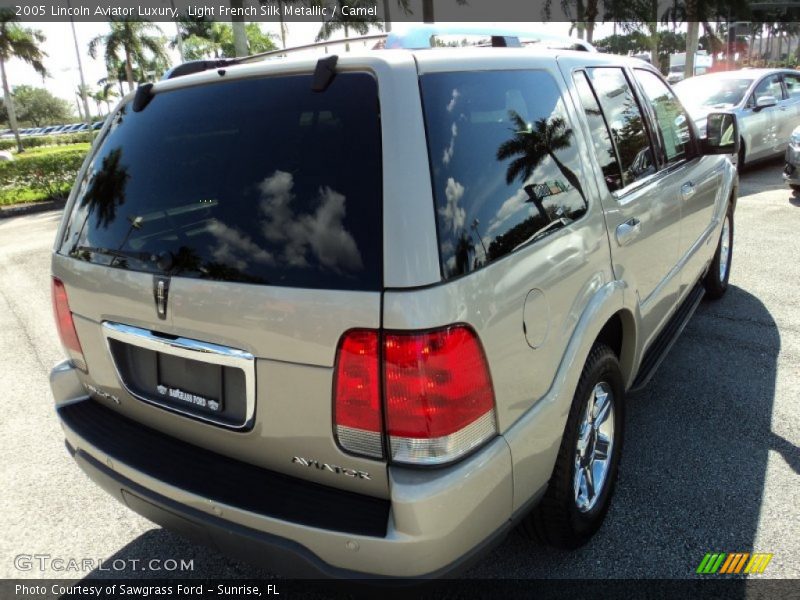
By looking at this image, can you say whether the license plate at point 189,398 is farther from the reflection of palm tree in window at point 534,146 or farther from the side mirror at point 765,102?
the side mirror at point 765,102

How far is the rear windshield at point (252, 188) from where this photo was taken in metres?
1.71

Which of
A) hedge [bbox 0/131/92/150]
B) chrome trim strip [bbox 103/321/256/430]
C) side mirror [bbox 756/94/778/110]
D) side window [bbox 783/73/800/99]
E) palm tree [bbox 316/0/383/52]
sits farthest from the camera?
hedge [bbox 0/131/92/150]

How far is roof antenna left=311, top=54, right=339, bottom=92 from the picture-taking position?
1.82 m

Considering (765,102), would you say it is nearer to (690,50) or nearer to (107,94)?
(690,50)

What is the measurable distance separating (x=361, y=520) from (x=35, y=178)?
16.4 metres

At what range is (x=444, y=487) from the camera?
166 centimetres

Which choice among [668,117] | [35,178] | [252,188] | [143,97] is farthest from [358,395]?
[35,178]

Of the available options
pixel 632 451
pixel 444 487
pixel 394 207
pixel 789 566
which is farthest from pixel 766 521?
pixel 394 207

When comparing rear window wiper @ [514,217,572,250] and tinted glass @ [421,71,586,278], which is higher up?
tinted glass @ [421,71,586,278]

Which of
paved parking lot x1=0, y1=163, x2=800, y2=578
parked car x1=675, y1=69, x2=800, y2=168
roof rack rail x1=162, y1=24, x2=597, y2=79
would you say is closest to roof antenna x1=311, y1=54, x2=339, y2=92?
roof rack rail x1=162, y1=24, x2=597, y2=79

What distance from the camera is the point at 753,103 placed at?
10.4m

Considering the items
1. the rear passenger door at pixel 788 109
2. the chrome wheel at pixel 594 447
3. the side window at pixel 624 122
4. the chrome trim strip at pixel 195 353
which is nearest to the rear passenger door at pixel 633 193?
the side window at pixel 624 122

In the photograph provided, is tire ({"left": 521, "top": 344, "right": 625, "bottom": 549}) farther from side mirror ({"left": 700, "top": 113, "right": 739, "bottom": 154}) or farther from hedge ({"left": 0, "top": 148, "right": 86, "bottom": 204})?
hedge ({"left": 0, "top": 148, "right": 86, "bottom": 204})

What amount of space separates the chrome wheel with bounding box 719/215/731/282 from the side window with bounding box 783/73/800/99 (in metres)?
8.41
